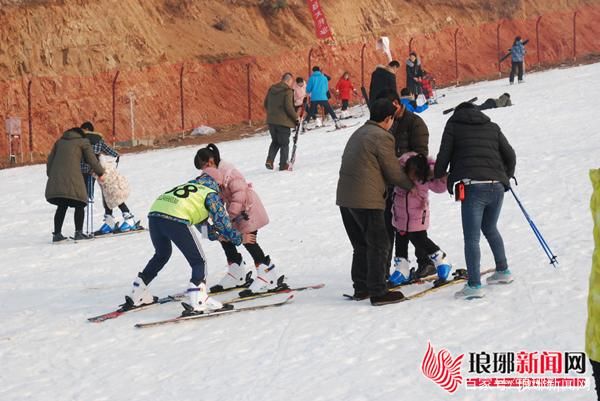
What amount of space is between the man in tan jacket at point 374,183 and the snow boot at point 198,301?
1.43 meters

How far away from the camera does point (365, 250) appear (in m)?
9.33

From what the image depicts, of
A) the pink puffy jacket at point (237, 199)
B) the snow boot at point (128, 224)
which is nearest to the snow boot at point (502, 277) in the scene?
the pink puffy jacket at point (237, 199)

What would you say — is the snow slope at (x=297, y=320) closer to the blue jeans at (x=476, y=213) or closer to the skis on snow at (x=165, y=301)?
the skis on snow at (x=165, y=301)

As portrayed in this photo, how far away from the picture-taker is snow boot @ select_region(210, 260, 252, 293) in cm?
1048

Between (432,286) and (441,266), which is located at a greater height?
(441,266)

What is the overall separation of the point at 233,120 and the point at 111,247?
2061cm

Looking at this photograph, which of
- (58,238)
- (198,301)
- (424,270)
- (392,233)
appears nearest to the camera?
(198,301)

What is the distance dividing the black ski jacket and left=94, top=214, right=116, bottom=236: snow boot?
24.9 feet

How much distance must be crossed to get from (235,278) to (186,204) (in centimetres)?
156

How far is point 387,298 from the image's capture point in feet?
29.2

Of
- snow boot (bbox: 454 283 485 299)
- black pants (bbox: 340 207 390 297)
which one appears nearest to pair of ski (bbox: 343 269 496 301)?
black pants (bbox: 340 207 390 297)

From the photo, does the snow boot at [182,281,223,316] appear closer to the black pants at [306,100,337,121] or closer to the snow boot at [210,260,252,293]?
the snow boot at [210,260,252,293]

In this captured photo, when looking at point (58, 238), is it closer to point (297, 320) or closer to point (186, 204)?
point (186, 204)

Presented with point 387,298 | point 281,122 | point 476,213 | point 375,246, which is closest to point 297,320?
point 387,298
